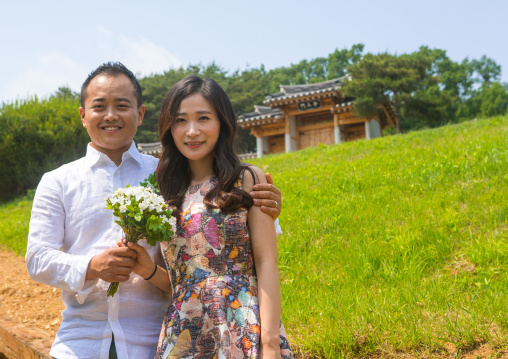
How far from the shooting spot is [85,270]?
199 cm

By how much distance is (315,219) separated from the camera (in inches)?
224

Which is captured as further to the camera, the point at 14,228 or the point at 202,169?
the point at 14,228

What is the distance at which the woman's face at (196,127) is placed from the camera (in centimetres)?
217

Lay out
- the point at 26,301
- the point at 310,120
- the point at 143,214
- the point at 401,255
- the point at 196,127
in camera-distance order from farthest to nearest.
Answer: the point at 310,120 < the point at 26,301 < the point at 401,255 < the point at 196,127 < the point at 143,214

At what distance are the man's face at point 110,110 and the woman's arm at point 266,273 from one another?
787 millimetres

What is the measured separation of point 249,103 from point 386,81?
15.7m

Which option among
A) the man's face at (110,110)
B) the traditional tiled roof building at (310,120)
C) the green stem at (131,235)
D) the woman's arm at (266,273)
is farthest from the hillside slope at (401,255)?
the traditional tiled roof building at (310,120)

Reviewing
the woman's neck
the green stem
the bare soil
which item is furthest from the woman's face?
the bare soil

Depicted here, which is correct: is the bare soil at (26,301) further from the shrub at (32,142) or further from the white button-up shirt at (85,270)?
the shrub at (32,142)

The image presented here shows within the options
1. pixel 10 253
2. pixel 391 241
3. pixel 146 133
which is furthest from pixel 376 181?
pixel 146 133

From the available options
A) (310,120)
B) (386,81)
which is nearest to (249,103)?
→ (310,120)

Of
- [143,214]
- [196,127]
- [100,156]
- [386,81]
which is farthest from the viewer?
[386,81]

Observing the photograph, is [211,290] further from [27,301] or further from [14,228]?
[14,228]

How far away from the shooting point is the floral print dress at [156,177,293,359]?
195cm
